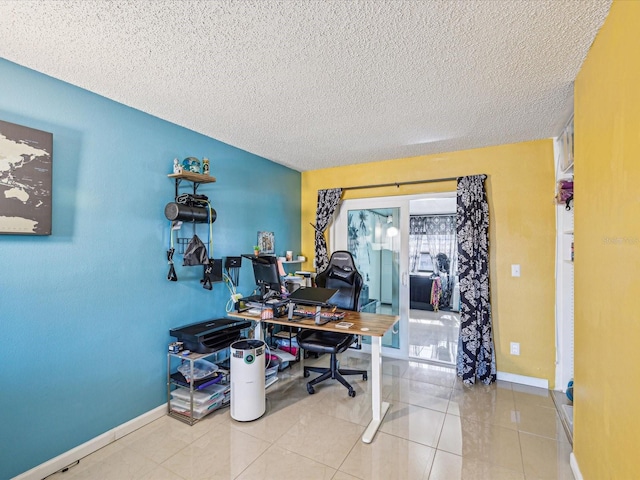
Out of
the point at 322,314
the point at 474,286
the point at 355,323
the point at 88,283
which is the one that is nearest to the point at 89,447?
the point at 88,283

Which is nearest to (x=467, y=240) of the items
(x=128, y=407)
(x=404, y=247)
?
A: (x=404, y=247)

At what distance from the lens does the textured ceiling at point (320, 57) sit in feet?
4.67

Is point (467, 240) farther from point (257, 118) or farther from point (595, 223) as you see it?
point (257, 118)

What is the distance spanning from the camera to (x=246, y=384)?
94.4 inches

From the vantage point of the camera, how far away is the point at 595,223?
1.57m

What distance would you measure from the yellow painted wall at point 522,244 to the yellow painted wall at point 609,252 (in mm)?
1361

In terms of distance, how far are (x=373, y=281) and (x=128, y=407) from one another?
9.82 ft

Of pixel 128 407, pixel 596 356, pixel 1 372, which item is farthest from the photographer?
pixel 128 407

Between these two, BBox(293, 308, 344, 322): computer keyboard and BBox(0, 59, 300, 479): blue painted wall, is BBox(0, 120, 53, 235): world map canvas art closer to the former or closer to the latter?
BBox(0, 59, 300, 479): blue painted wall

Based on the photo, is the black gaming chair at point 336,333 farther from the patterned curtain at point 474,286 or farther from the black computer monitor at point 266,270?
the patterned curtain at point 474,286

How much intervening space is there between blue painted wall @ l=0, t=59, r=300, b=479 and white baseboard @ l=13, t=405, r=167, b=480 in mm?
37

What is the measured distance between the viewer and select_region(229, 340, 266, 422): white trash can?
2389 mm

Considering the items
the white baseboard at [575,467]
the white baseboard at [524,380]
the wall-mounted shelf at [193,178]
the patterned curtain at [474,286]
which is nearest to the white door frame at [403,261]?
the patterned curtain at [474,286]

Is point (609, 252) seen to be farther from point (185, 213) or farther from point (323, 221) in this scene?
point (323, 221)
